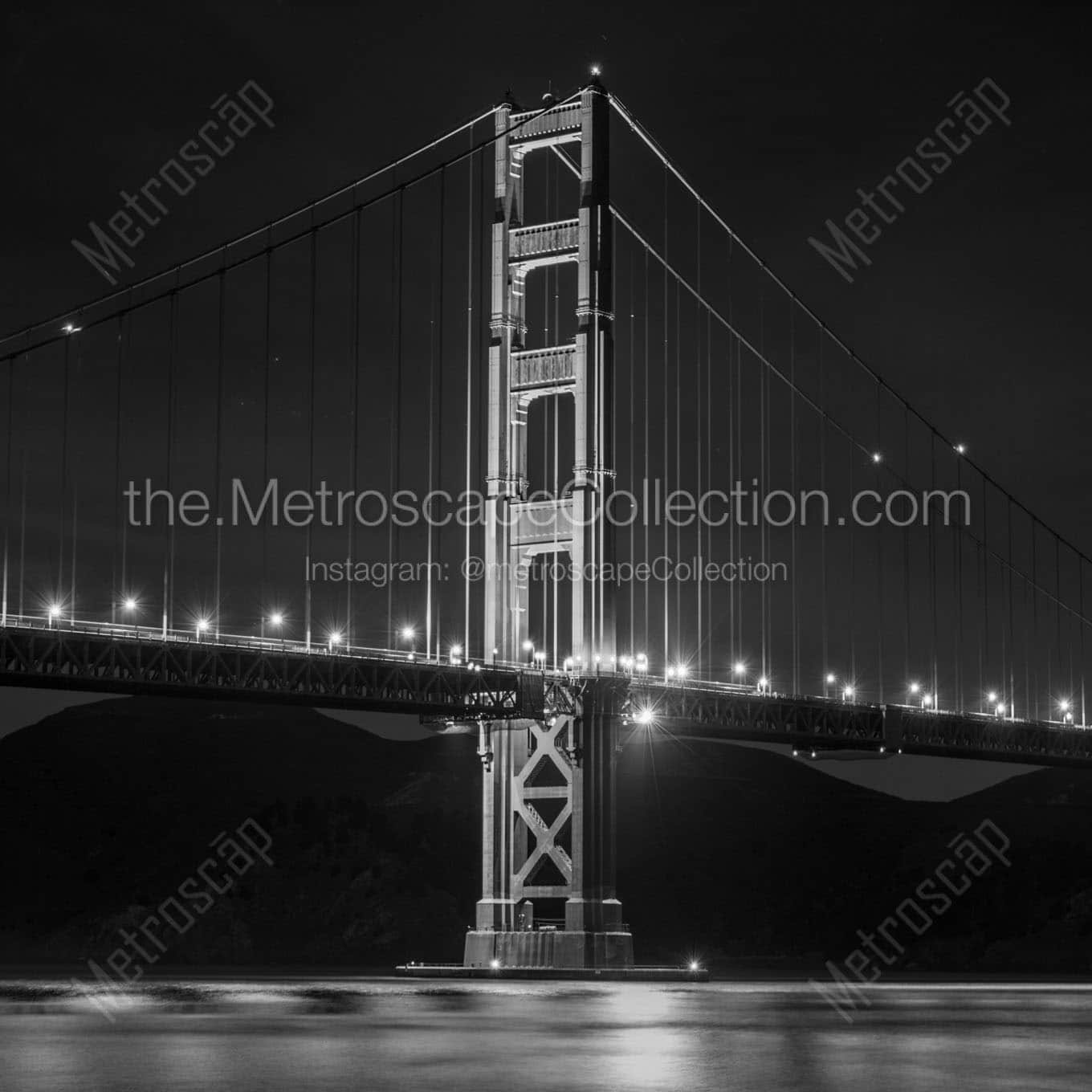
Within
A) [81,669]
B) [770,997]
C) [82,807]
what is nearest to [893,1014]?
[770,997]

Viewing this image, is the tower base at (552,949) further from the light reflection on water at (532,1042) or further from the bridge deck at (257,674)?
the light reflection on water at (532,1042)

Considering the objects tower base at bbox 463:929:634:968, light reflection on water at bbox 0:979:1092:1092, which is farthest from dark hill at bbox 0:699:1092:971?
light reflection on water at bbox 0:979:1092:1092

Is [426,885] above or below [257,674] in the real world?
below

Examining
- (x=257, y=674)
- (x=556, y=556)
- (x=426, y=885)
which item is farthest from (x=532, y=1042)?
(x=426, y=885)

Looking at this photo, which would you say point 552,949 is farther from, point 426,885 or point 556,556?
A: point 426,885

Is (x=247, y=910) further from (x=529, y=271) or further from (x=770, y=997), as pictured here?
(x=770, y=997)

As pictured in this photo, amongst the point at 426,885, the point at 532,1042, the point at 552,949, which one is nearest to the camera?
the point at 532,1042

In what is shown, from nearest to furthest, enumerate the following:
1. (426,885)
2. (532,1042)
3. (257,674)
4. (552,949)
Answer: (532,1042), (257,674), (552,949), (426,885)

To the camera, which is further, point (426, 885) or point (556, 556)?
point (426, 885)
